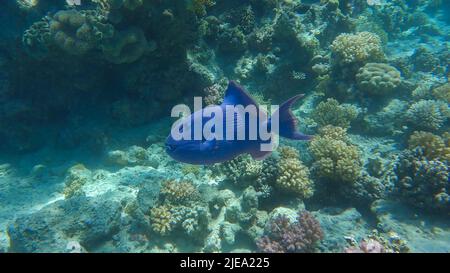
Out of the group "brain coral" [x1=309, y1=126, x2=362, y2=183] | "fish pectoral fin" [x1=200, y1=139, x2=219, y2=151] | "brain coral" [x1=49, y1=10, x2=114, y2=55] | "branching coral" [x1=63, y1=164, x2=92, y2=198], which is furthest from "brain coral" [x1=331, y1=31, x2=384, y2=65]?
"branching coral" [x1=63, y1=164, x2=92, y2=198]

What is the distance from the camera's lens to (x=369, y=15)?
578 inches

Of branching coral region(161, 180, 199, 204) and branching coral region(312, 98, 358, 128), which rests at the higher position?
branching coral region(312, 98, 358, 128)

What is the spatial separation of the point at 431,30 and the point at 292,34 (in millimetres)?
12124

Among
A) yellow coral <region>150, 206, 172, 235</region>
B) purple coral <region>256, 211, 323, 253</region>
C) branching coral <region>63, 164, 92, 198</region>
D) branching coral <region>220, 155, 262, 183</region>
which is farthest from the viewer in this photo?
branching coral <region>63, 164, 92, 198</region>

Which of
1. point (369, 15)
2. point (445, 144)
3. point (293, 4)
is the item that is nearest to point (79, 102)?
point (293, 4)

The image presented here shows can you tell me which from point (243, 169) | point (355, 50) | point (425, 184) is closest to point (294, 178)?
point (243, 169)

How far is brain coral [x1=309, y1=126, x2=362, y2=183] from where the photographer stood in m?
5.43

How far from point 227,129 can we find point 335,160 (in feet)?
10.9

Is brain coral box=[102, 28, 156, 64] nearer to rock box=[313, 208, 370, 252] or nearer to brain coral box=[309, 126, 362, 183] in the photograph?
brain coral box=[309, 126, 362, 183]

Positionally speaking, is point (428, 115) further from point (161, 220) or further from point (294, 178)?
point (161, 220)

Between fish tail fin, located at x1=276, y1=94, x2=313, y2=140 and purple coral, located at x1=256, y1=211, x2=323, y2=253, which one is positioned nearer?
fish tail fin, located at x1=276, y1=94, x2=313, y2=140

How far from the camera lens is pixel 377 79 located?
7.12 m

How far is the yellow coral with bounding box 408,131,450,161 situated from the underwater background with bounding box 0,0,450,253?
0.08ft

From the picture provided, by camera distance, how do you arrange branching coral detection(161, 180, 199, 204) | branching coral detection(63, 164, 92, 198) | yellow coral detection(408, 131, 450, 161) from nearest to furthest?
branching coral detection(161, 180, 199, 204), yellow coral detection(408, 131, 450, 161), branching coral detection(63, 164, 92, 198)
